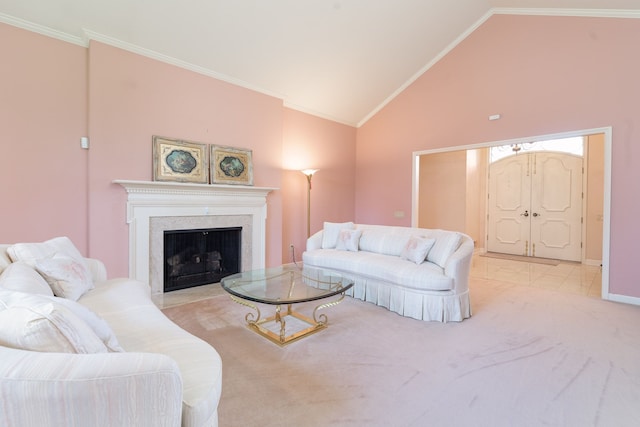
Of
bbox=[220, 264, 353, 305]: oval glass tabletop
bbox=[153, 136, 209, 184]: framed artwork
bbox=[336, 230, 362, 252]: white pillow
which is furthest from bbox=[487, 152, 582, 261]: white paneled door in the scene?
bbox=[153, 136, 209, 184]: framed artwork

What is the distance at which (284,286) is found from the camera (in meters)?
2.91

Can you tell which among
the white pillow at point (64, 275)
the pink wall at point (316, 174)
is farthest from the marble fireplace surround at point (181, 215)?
the white pillow at point (64, 275)

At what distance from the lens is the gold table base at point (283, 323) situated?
8.25 feet

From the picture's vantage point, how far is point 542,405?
175 centimetres

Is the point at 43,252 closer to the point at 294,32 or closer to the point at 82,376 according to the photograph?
the point at 82,376

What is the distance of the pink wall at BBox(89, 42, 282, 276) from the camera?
3.40 metres

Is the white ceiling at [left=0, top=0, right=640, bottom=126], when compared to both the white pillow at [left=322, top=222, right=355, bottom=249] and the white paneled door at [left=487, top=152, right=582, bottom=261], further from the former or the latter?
the white paneled door at [left=487, top=152, right=582, bottom=261]

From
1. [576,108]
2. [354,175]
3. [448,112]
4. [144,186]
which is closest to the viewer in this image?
[144,186]

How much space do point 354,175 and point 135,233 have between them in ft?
14.5

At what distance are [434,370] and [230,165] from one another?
3624 millimetres

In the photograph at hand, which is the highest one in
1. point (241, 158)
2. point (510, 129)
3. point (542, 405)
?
point (510, 129)

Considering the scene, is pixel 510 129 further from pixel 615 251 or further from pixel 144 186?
pixel 144 186

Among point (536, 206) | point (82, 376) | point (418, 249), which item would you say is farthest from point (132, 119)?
point (536, 206)

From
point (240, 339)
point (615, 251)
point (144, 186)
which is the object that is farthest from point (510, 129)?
point (144, 186)
